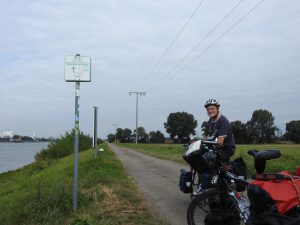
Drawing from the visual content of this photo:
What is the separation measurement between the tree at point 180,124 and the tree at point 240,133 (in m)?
22.5

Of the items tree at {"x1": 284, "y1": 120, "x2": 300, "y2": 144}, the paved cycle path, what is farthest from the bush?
tree at {"x1": 284, "y1": 120, "x2": 300, "y2": 144}

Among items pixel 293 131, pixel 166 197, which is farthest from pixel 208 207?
pixel 293 131

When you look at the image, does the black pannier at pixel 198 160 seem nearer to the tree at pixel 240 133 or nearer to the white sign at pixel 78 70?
the white sign at pixel 78 70

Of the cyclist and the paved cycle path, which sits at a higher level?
the cyclist

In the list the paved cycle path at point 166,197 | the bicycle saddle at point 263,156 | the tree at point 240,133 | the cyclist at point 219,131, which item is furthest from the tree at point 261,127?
the bicycle saddle at point 263,156

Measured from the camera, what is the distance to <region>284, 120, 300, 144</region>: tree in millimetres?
96175

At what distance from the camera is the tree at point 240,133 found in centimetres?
10311

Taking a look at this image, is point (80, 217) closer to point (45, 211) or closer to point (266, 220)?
point (45, 211)

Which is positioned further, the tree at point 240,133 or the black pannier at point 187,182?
the tree at point 240,133

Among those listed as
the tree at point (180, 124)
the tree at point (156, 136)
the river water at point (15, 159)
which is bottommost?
the river water at point (15, 159)

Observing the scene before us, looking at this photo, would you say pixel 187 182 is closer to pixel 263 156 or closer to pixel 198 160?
pixel 198 160

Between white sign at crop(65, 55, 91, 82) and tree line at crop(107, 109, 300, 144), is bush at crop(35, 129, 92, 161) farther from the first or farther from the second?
tree line at crop(107, 109, 300, 144)

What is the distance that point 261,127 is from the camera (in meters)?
121

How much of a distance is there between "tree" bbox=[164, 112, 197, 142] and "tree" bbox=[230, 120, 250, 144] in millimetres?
22530
